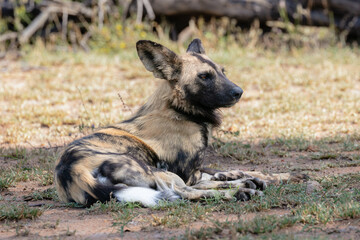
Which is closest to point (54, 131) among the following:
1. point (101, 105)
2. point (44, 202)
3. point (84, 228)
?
point (101, 105)

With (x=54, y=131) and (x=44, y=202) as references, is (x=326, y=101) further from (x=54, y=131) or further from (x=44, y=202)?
(x=44, y=202)

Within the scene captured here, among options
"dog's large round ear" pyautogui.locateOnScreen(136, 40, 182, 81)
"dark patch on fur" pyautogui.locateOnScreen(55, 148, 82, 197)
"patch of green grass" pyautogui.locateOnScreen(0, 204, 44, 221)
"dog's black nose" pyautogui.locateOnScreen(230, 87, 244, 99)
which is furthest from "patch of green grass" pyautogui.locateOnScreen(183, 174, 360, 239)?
"dog's large round ear" pyautogui.locateOnScreen(136, 40, 182, 81)

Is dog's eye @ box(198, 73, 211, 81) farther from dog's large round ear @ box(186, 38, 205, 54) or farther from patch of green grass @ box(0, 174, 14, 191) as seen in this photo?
patch of green grass @ box(0, 174, 14, 191)

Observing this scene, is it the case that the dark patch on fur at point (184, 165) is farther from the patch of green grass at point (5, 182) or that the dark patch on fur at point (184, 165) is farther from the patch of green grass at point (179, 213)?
the patch of green grass at point (5, 182)

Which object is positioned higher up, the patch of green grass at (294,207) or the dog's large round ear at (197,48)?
the dog's large round ear at (197,48)

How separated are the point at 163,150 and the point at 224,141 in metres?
1.74

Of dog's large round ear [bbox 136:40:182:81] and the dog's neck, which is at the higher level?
dog's large round ear [bbox 136:40:182:81]

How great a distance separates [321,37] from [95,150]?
7274mm

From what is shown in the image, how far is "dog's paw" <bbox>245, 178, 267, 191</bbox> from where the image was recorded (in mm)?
3559

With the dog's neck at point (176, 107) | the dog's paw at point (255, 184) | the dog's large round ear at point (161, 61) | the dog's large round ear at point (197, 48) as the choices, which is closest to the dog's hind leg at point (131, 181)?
the dog's paw at point (255, 184)

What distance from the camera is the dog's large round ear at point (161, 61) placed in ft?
12.7

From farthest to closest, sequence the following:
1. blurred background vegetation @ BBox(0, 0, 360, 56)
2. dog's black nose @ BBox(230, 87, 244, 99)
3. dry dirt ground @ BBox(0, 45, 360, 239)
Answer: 1. blurred background vegetation @ BBox(0, 0, 360, 56)
2. dog's black nose @ BBox(230, 87, 244, 99)
3. dry dirt ground @ BBox(0, 45, 360, 239)

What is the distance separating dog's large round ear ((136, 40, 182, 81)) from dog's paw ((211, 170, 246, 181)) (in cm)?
84

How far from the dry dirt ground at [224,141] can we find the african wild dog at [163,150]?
14cm
